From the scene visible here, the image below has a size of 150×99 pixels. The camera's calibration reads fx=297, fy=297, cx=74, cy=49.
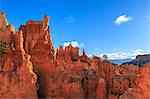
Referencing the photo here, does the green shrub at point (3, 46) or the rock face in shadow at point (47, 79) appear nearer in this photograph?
the rock face in shadow at point (47, 79)

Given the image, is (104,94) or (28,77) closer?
(28,77)

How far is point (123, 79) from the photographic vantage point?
22.1 meters

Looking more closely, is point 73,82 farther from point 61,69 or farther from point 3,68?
point 3,68

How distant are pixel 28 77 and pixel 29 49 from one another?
492cm

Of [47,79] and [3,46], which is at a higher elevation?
[3,46]

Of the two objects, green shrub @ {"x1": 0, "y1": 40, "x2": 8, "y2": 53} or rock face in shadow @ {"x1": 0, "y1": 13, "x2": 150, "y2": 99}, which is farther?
green shrub @ {"x1": 0, "y1": 40, "x2": 8, "y2": 53}

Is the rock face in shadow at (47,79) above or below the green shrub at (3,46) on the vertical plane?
below

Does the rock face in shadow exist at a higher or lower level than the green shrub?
lower

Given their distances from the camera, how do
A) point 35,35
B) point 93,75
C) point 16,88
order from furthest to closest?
1. point 35,35
2. point 93,75
3. point 16,88

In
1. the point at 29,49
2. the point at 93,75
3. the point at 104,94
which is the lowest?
the point at 104,94

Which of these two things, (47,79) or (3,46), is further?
(47,79)

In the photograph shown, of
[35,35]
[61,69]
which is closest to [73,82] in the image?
[61,69]

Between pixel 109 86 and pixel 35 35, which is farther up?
pixel 35 35

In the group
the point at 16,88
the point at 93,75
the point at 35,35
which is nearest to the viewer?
the point at 16,88
